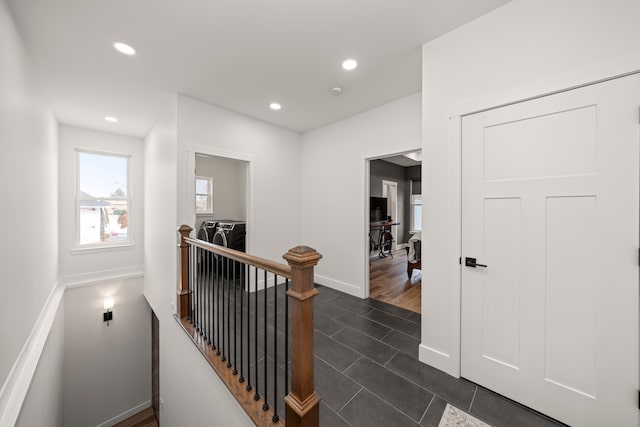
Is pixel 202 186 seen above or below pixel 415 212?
above

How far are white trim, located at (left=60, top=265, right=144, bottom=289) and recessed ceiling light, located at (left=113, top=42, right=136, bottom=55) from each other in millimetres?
4017

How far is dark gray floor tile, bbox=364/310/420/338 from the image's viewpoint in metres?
2.46

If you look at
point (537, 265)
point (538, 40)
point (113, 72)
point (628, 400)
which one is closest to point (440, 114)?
point (538, 40)

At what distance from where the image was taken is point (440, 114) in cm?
190

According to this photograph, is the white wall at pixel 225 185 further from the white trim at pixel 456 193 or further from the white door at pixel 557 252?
the white door at pixel 557 252

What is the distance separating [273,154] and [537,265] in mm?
3465

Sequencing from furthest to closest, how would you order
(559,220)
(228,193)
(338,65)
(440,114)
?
(228,193) → (338,65) → (440,114) → (559,220)

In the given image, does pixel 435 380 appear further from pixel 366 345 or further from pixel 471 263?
pixel 471 263

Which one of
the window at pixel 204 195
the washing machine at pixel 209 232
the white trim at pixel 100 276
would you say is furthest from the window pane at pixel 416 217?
the white trim at pixel 100 276

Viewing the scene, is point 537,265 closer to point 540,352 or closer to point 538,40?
point 540,352

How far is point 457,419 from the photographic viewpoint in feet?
4.73

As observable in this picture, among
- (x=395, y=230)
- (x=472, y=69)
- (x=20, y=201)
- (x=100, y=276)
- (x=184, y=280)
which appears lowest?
(x=100, y=276)

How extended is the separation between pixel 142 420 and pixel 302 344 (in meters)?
5.73

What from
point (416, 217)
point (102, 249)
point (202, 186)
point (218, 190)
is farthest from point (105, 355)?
point (416, 217)
